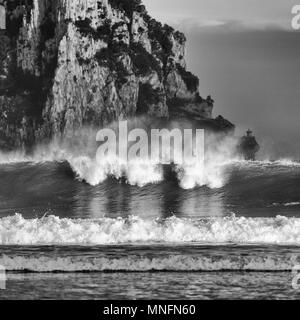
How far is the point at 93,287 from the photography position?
23.8 m

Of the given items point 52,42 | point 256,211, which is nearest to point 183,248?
point 256,211

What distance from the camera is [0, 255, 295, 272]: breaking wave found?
2675 centimetres

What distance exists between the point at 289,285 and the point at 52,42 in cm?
10639

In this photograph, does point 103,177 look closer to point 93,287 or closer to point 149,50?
point 93,287

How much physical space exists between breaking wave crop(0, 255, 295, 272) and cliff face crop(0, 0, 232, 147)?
94231 millimetres

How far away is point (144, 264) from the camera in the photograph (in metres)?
27.0
